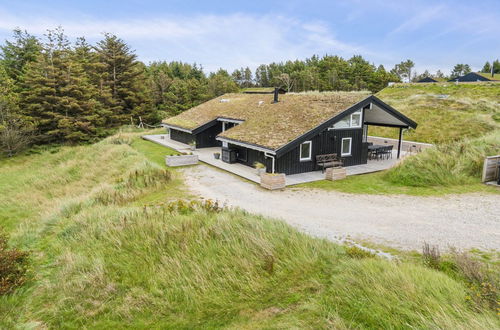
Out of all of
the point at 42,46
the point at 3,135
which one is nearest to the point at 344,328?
the point at 3,135

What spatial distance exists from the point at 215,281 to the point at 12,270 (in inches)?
178

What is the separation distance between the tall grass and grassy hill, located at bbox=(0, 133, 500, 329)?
776 centimetres

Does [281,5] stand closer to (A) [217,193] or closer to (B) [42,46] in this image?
(A) [217,193]

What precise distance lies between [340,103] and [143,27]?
1672 centimetres

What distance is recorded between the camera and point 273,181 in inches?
496

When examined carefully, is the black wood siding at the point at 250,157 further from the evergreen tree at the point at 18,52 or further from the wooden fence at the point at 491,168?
the evergreen tree at the point at 18,52

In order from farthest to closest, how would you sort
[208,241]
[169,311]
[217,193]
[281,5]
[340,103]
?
[281,5], [340,103], [217,193], [208,241], [169,311]

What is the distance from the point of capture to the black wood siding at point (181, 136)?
23.6m

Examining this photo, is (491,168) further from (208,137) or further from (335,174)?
(208,137)

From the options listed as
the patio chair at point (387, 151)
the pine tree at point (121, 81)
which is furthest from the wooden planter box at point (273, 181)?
the pine tree at point (121, 81)

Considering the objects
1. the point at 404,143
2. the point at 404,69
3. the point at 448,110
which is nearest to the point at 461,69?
the point at 404,69

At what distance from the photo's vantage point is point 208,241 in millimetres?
7141

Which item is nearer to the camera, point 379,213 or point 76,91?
point 379,213

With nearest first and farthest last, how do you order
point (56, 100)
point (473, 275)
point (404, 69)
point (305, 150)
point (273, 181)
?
1. point (473, 275)
2. point (273, 181)
3. point (305, 150)
4. point (56, 100)
5. point (404, 69)
